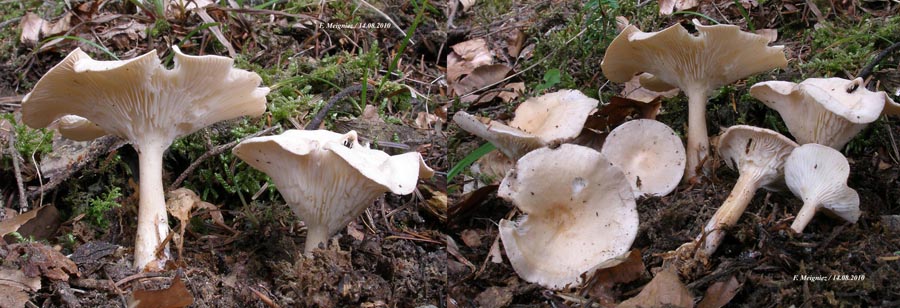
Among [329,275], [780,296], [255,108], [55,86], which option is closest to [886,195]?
[780,296]

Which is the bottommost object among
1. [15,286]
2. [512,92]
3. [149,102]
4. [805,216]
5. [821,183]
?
[512,92]

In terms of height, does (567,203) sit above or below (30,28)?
below

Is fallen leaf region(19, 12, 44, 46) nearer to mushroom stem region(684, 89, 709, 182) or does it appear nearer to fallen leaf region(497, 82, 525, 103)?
fallen leaf region(497, 82, 525, 103)

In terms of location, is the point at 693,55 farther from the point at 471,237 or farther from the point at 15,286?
the point at 15,286

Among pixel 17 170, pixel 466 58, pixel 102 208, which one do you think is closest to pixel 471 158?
pixel 466 58

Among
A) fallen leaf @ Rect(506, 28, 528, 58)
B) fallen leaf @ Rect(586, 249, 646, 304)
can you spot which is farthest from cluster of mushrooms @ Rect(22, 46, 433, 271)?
fallen leaf @ Rect(506, 28, 528, 58)

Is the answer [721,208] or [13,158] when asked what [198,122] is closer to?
[13,158]

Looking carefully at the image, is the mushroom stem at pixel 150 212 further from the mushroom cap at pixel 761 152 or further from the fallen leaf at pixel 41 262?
the mushroom cap at pixel 761 152

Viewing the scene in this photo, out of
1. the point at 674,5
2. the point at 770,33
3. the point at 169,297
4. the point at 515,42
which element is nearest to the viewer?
the point at 169,297
